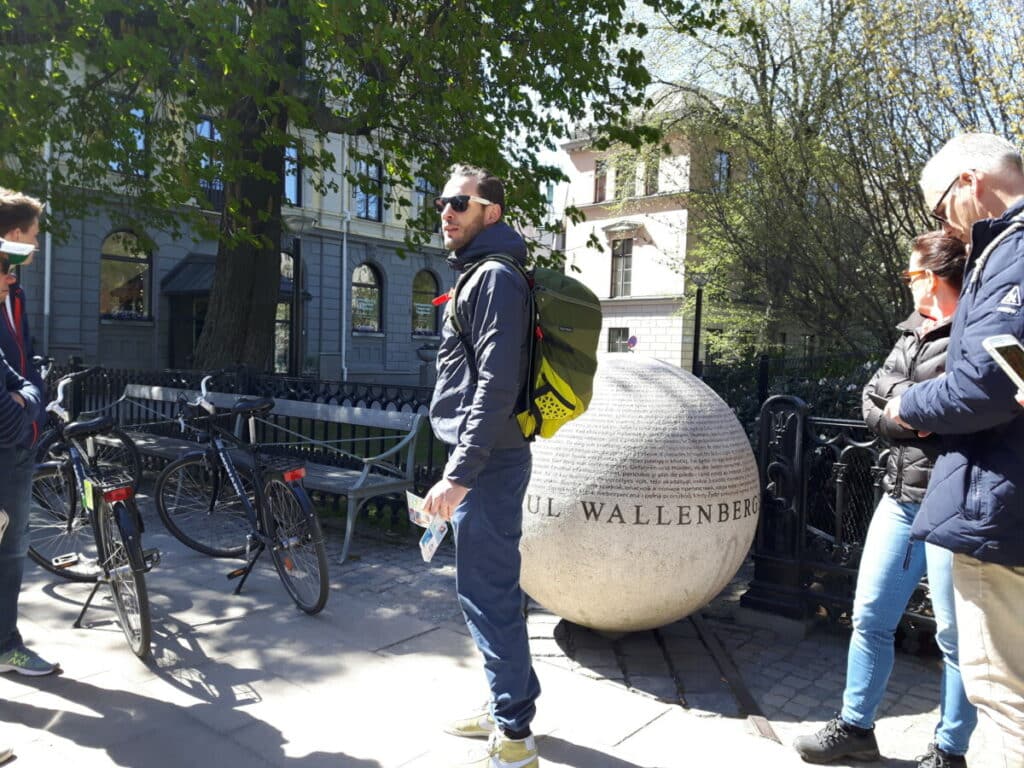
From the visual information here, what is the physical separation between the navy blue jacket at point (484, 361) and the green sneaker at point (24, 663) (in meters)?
2.27

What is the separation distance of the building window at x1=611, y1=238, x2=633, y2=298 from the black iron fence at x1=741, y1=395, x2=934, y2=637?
36715 millimetres

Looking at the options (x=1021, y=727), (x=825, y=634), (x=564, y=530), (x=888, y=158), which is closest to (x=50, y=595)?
(x=564, y=530)

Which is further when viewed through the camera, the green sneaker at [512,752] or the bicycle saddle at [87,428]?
the bicycle saddle at [87,428]

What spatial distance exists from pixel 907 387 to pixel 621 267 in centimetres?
3912

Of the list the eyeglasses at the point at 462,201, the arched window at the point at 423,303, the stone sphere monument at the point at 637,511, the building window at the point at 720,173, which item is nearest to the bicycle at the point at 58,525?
the stone sphere monument at the point at 637,511

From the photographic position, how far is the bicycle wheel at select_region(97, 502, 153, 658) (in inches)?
150

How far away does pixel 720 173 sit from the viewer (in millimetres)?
15805

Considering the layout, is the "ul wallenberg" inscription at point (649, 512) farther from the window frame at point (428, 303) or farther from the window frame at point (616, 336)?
the window frame at point (616, 336)

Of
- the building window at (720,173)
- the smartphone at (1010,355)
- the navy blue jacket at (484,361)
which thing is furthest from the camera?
the building window at (720,173)

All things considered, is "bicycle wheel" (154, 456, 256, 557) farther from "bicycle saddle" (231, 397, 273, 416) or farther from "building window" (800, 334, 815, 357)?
"building window" (800, 334, 815, 357)

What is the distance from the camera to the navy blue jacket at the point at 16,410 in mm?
3119

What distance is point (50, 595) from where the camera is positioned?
486 cm

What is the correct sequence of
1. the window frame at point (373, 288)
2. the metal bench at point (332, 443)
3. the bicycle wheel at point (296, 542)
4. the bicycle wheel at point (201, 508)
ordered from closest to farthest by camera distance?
A: the bicycle wheel at point (296, 542), the bicycle wheel at point (201, 508), the metal bench at point (332, 443), the window frame at point (373, 288)

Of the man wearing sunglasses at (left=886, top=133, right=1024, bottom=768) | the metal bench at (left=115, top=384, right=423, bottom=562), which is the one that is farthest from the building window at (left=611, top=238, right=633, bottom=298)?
the man wearing sunglasses at (left=886, top=133, right=1024, bottom=768)
